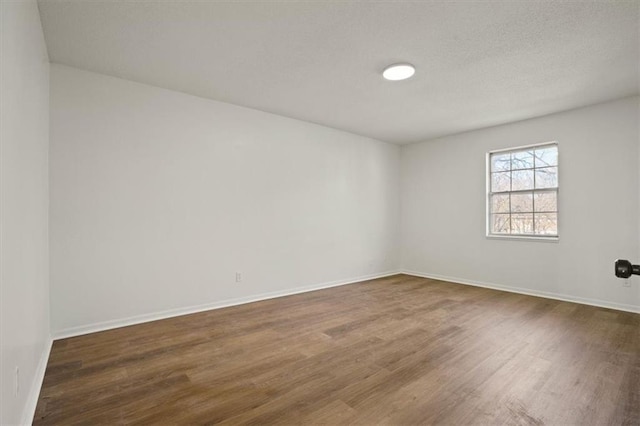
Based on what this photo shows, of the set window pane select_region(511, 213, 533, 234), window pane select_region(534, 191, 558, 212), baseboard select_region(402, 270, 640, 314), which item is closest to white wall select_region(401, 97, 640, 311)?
baseboard select_region(402, 270, 640, 314)

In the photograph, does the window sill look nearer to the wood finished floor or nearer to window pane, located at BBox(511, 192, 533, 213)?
window pane, located at BBox(511, 192, 533, 213)

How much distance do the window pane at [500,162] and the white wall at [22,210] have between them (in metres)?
5.81

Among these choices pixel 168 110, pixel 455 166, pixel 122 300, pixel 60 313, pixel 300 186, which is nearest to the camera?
pixel 60 313

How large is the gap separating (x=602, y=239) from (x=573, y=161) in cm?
112

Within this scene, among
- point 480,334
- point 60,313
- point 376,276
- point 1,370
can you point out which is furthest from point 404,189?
point 1,370

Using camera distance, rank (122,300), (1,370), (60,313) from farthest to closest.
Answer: (122,300) < (60,313) < (1,370)

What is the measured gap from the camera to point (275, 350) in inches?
105

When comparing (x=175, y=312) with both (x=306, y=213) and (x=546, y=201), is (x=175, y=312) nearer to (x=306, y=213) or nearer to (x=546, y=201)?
(x=306, y=213)

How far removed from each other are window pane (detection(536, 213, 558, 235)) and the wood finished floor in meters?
1.23

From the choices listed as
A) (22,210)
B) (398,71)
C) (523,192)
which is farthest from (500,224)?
(22,210)

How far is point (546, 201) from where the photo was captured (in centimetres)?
461

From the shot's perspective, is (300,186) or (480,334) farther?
(300,186)

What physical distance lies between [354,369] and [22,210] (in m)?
2.37

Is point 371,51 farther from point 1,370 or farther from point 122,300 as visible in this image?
point 122,300
